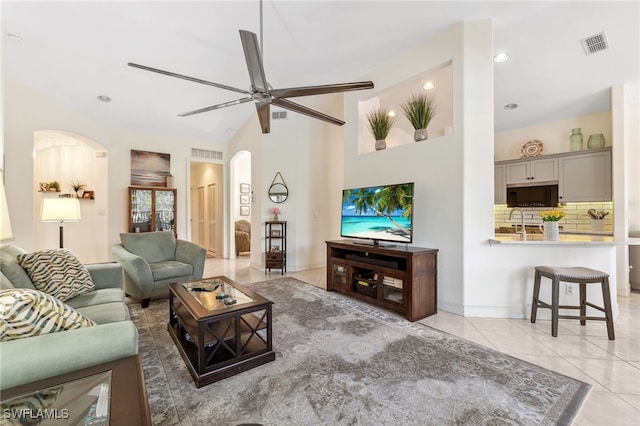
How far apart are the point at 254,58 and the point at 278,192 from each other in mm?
3503

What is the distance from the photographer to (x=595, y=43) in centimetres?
322

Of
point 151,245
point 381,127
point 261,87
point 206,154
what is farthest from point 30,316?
point 206,154

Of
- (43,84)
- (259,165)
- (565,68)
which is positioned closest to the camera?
(565,68)

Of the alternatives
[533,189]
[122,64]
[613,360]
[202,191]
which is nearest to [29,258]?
[122,64]

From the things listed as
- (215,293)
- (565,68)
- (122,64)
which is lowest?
(215,293)

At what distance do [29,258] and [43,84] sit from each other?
3.65 m

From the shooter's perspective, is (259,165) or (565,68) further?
(259,165)

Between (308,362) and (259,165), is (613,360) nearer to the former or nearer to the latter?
(308,362)

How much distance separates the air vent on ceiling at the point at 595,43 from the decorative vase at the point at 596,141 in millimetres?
1614

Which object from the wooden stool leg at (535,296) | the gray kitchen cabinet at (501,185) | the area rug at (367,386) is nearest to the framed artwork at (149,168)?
the area rug at (367,386)

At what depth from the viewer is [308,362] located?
6.94ft

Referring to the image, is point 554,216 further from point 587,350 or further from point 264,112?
point 264,112

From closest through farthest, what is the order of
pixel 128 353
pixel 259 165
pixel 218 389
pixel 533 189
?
pixel 128 353 → pixel 218 389 → pixel 533 189 → pixel 259 165

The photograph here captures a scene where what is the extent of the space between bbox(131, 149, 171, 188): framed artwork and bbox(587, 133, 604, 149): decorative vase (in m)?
7.83
